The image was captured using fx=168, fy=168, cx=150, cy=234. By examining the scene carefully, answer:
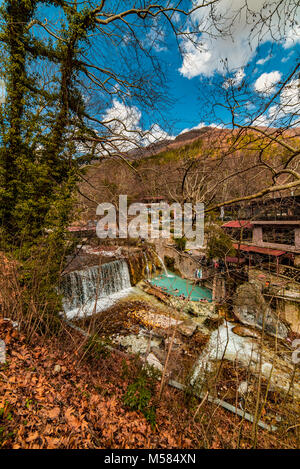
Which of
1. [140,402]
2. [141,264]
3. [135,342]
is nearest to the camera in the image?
[140,402]

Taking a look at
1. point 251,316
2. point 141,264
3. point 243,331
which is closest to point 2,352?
point 243,331

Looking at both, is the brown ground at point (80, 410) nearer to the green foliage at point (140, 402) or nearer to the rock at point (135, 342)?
the green foliage at point (140, 402)

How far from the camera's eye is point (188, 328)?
7.82m

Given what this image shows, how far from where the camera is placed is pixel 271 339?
7.04 m

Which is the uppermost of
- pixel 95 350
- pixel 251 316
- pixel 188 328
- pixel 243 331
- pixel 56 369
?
pixel 56 369

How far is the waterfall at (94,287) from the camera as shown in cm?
859

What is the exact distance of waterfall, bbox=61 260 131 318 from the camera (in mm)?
8594

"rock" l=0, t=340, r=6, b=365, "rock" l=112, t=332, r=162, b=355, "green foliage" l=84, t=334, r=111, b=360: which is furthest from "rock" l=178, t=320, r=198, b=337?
"rock" l=0, t=340, r=6, b=365

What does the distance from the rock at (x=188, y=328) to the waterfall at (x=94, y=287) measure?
12.3ft

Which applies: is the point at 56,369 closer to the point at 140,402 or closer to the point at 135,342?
the point at 140,402

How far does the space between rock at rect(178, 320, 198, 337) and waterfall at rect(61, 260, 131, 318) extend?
3.75 m

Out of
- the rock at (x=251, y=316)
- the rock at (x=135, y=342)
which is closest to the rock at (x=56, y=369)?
the rock at (x=135, y=342)

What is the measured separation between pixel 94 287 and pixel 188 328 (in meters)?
5.04
